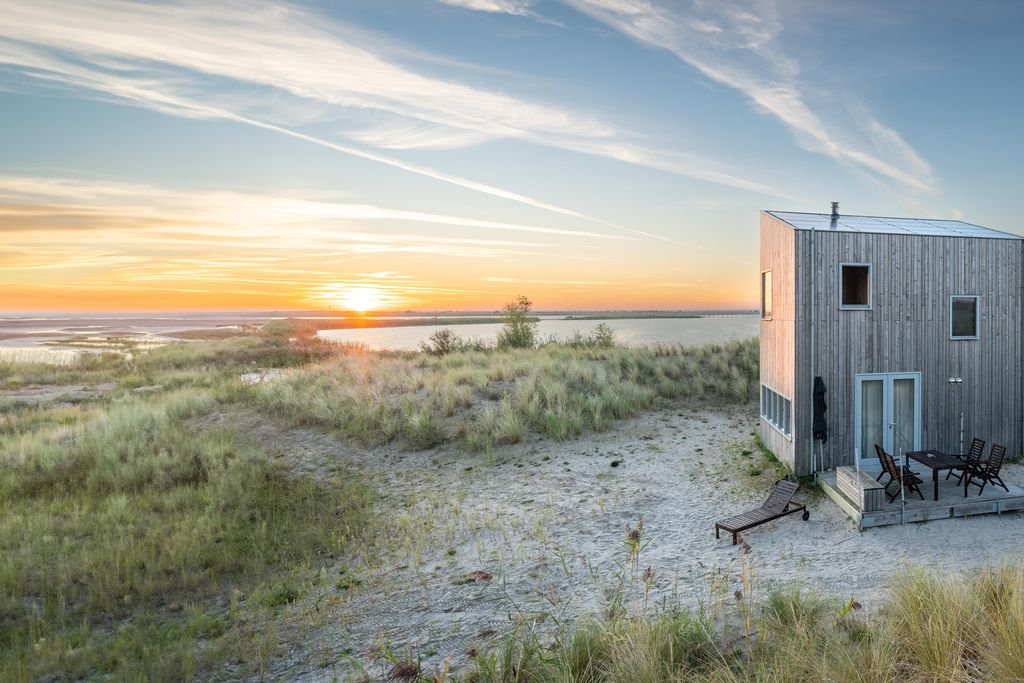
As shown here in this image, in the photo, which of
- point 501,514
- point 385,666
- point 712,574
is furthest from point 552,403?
point 385,666

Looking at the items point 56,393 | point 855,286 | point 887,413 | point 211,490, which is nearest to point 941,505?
point 887,413

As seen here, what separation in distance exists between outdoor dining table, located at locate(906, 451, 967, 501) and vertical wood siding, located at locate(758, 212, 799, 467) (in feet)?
A: 6.37

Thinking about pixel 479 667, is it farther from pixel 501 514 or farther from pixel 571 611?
pixel 501 514

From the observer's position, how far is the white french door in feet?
33.5

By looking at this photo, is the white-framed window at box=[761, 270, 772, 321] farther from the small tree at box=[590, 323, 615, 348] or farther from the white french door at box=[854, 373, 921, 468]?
the small tree at box=[590, 323, 615, 348]

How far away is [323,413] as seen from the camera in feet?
52.7

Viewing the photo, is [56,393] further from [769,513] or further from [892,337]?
[892,337]

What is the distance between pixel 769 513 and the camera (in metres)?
8.30

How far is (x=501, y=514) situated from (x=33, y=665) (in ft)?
20.5

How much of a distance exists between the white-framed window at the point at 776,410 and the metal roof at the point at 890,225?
3.42 metres

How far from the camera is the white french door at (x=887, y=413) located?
10.2 metres

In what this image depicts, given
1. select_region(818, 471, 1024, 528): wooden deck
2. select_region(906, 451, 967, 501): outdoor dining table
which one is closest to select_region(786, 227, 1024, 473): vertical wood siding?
select_region(906, 451, 967, 501): outdoor dining table

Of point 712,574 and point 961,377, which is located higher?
point 961,377

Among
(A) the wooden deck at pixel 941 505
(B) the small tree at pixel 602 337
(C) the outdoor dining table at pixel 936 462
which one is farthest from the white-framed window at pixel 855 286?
(B) the small tree at pixel 602 337
